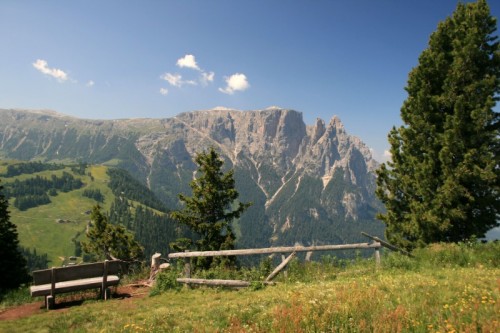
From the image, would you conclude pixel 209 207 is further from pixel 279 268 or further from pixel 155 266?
pixel 279 268

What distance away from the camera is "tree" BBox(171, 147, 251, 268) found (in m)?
25.8

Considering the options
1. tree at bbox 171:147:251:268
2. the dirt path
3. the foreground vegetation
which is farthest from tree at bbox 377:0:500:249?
the dirt path

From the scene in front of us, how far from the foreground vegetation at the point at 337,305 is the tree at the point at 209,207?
11596 mm

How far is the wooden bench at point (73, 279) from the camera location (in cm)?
1292

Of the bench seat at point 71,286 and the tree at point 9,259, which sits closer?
the bench seat at point 71,286

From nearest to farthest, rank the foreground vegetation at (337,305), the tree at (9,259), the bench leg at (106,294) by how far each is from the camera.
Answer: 1. the foreground vegetation at (337,305)
2. the bench leg at (106,294)
3. the tree at (9,259)

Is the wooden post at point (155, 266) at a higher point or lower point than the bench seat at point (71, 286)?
lower

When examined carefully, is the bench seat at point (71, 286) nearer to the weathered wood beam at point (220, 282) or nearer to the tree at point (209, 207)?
→ the weathered wood beam at point (220, 282)

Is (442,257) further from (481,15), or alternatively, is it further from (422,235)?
(481,15)

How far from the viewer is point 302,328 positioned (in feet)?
21.0

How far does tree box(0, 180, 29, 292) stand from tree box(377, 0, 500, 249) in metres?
32.9

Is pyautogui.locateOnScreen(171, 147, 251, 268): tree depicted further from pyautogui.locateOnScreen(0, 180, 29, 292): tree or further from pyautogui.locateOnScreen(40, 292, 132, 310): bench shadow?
pyautogui.locateOnScreen(0, 180, 29, 292): tree

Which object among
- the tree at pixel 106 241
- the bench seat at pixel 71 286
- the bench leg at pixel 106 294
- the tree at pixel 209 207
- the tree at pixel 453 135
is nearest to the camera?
the bench seat at pixel 71 286

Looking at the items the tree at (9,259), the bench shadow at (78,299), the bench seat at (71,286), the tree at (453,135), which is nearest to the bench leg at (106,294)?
the bench shadow at (78,299)
